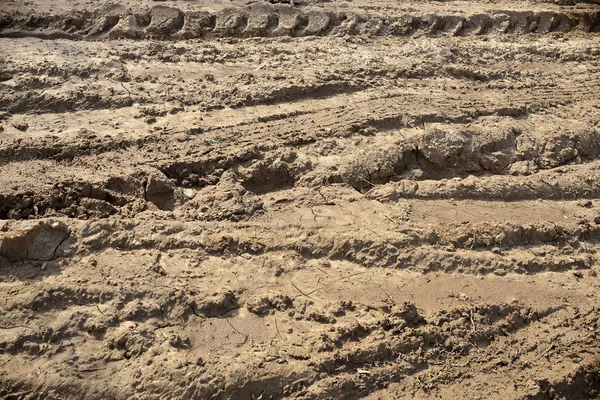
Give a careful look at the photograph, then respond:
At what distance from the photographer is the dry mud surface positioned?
3082 millimetres

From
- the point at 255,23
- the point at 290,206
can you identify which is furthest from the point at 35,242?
the point at 255,23

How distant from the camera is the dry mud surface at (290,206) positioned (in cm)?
308

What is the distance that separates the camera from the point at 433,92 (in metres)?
5.09

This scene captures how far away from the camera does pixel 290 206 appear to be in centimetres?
400

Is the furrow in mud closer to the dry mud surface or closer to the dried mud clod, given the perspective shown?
the dry mud surface

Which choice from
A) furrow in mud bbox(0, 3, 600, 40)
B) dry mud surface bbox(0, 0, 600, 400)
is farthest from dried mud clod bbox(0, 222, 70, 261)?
furrow in mud bbox(0, 3, 600, 40)

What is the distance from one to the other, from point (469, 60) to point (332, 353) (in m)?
3.61

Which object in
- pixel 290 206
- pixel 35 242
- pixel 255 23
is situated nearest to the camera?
pixel 35 242

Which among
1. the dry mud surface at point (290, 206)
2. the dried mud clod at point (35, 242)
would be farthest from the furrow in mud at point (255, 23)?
the dried mud clod at point (35, 242)

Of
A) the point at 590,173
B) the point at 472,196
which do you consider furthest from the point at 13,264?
the point at 590,173

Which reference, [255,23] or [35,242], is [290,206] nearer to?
[35,242]

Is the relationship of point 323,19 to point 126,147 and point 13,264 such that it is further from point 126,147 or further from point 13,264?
point 13,264

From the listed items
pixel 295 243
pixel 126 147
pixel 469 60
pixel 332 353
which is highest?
pixel 469 60

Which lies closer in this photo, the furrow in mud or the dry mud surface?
the dry mud surface
